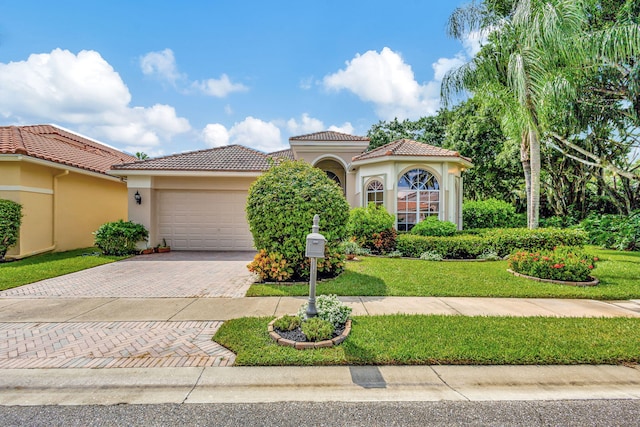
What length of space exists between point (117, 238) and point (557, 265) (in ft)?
45.7

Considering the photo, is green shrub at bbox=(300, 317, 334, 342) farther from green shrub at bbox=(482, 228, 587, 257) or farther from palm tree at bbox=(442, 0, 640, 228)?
palm tree at bbox=(442, 0, 640, 228)

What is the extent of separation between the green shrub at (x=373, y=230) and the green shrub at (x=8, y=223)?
37.0 ft

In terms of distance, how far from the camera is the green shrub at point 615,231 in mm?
13062

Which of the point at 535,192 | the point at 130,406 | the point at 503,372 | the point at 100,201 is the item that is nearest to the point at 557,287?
the point at 503,372

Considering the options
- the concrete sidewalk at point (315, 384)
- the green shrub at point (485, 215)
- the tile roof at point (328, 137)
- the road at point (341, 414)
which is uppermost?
the tile roof at point (328, 137)

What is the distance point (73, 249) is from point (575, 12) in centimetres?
2028

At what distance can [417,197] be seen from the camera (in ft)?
45.0

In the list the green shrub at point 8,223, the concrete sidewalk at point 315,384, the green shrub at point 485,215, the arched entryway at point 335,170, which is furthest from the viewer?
the green shrub at point 485,215

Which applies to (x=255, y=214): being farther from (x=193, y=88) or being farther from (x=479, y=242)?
(x=193, y=88)

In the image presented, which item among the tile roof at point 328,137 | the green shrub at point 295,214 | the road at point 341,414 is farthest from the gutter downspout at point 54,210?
the road at point 341,414

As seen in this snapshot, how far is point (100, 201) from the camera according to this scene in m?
14.2

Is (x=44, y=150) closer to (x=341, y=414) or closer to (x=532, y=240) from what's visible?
(x=341, y=414)

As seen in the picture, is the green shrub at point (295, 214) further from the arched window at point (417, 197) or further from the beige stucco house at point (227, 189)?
the arched window at point (417, 197)

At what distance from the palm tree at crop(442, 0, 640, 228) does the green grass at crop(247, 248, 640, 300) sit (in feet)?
16.5
